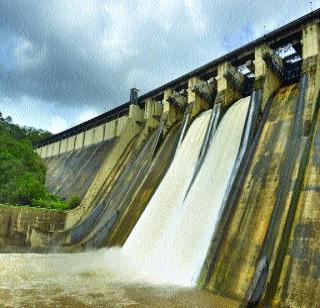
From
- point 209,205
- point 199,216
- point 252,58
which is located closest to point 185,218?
point 199,216

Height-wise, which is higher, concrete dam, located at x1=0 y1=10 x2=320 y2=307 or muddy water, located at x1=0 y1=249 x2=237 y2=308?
concrete dam, located at x1=0 y1=10 x2=320 y2=307

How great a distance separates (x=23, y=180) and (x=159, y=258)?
12.1m

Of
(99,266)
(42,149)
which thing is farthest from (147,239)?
(42,149)

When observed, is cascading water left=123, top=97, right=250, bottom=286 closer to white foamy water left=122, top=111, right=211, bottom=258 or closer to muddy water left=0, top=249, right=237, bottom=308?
white foamy water left=122, top=111, right=211, bottom=258

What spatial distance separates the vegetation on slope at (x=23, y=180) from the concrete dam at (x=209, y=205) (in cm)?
263

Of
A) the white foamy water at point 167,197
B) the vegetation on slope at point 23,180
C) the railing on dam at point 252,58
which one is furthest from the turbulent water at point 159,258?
the vegetation on slope at point 23,180

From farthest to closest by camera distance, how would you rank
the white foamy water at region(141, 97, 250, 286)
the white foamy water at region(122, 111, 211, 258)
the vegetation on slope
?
the vegetation on slope < the white foamy water at region(122, 111, 211, 258) < the white foamy water at region(141, 97, 250, 286)

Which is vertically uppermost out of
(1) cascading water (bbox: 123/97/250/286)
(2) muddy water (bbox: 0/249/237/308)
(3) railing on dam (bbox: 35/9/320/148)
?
(3) railing on dam (bbox: 35/9/320/148)

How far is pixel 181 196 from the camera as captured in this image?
44.5 feet

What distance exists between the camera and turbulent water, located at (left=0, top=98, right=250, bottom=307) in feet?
26.3

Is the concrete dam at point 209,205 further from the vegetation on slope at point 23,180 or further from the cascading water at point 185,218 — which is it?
the vegetation on slope at point 23,180

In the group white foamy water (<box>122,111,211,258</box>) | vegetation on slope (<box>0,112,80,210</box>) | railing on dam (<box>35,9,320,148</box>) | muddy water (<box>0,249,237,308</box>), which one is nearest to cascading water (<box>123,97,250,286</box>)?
white foamy water (<box>122,111,211,258</box>)

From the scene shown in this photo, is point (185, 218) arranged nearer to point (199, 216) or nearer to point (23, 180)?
point (199, 216)

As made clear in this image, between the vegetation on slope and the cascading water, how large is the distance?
684 centimetres
